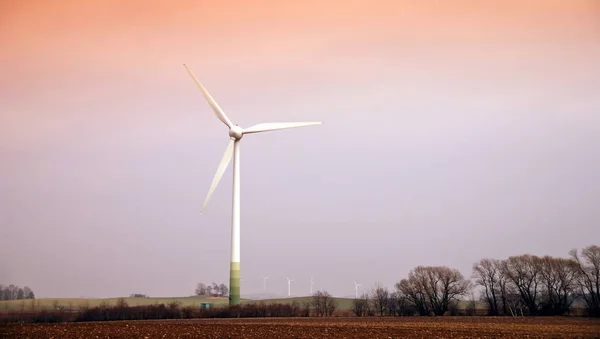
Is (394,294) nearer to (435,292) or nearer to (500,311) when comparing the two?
(435,292)

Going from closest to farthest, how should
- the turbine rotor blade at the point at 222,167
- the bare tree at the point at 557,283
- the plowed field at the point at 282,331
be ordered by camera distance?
1. the plowed field at the point at 282,331
2. the turbine rotor blade at the point at 222,167
3. the bare tree at the point at 557,283

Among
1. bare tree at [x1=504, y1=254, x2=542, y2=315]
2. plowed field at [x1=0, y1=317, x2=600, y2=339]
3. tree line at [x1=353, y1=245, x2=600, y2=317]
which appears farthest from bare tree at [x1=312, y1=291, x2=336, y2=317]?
plowed field at [x1=0, y1=317, x2=600, y2=339]

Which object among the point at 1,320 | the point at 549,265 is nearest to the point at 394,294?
the point at 549,265

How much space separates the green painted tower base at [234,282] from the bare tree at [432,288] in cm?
3675

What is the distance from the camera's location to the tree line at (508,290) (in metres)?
86.1

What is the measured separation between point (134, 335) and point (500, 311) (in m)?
72.3

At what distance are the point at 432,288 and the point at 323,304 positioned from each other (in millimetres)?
19934

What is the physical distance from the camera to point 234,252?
72000 mm

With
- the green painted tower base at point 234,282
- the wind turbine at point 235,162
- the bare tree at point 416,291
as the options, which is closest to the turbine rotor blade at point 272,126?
the wind turbine at point 235,162

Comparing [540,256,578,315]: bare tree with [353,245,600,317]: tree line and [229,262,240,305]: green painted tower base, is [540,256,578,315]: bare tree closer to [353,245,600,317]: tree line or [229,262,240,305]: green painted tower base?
[353,245,600,317]: tree line

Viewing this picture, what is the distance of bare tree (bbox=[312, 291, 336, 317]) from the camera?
9289cm

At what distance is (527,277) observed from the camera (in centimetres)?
9238

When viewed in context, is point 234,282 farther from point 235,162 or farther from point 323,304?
point 323,304

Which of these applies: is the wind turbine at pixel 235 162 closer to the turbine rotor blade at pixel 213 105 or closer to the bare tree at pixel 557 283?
the turbine rotor blade at pixel 213 105
